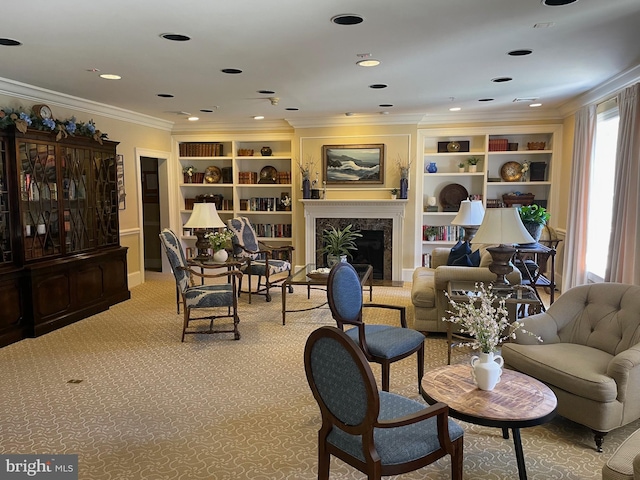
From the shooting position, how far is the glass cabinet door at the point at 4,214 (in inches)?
179

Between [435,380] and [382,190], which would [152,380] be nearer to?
[435,380]

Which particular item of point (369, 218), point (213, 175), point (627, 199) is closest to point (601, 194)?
point (627, 199)

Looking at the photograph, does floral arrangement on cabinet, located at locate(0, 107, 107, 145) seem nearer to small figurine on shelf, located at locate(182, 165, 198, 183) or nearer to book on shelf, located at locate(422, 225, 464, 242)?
small figurine on shelf, located at locate(182, 165, 198, 183)

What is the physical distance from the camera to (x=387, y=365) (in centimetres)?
309

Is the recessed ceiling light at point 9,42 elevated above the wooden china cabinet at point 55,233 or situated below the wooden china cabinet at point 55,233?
above

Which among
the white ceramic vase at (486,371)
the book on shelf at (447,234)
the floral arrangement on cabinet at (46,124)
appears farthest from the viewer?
the book on shelf at (447,234)

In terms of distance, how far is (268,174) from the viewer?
821 cm

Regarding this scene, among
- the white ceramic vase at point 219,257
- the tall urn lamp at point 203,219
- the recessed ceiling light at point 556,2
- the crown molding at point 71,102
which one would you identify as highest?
the recessed ceiling light at point 556,2

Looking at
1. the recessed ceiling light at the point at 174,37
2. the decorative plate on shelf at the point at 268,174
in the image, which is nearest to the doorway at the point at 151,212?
the decorative plate on shelf at the point at 268,174

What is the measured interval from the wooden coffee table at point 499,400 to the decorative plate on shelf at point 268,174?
19.7ft

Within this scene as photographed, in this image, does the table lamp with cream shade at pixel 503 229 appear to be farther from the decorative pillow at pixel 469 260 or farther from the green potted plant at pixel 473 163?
the green potted plant at pixel 473 163

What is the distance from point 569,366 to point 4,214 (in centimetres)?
504

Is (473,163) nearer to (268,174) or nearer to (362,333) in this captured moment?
(268,174)

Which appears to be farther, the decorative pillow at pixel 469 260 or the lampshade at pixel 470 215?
the lampshade at pixel 470 215
